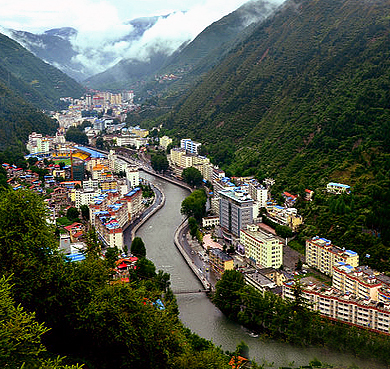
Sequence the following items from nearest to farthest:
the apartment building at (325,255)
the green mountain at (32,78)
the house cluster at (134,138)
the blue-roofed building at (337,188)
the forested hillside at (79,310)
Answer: the forested hillside at (79,310) < the apartment building at (325,255) < the blue-roofed building at (337,188) < the house cluster at (134,138) < the green mountain at (32,78)

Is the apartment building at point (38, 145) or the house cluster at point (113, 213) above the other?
the apartment building at point (38, 145)

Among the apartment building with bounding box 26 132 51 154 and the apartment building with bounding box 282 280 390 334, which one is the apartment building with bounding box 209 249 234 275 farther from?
the apartment building with bounding box 26 132 51 154

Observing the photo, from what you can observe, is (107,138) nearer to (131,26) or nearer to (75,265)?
(75,265)

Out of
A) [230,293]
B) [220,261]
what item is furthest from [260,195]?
[230,293]

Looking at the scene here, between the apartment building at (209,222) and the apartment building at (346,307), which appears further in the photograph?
the apartment building at (209,222)

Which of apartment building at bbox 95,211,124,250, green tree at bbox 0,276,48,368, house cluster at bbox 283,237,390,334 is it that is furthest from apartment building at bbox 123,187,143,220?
green tree at bbox 0,276,48,368

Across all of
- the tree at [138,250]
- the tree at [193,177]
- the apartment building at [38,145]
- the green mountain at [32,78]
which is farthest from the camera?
the green mountain at [32,78]

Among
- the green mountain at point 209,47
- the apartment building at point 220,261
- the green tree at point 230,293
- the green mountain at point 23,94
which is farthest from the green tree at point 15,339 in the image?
the green mountain at point 209,47

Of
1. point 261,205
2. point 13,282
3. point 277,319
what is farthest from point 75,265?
point 261,205

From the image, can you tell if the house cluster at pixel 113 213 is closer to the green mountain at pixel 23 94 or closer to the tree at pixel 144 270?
the tree at pixel 144 270
